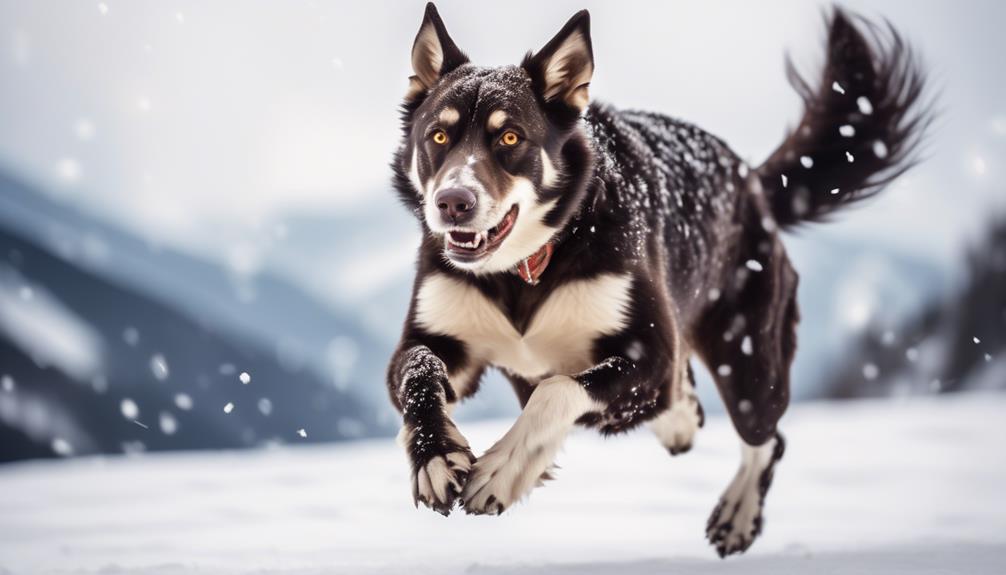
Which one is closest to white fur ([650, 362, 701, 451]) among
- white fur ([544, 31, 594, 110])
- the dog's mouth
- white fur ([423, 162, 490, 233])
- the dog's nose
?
white fur ([544, 31, 594, 110])

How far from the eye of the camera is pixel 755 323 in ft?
16.0

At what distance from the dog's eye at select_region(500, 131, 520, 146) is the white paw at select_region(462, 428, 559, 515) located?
1.09 m

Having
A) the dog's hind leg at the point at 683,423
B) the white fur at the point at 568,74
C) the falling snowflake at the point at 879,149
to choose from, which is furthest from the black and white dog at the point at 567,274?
the falling snowflake at the point at 879,149

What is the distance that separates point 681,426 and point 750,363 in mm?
715

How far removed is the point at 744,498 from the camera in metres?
5.08

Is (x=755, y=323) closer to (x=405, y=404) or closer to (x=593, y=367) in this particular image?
(x=593, y=367)

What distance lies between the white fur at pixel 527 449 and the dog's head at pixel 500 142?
570 millimetres

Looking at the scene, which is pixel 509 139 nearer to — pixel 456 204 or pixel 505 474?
pixel 456 204

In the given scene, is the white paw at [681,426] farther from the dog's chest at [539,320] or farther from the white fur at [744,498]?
the dog's chest at [539,320]

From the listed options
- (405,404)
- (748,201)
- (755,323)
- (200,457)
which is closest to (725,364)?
(755,323)

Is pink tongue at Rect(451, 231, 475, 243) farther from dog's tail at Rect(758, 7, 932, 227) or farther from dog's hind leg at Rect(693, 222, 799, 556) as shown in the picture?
dog's tail at Rect(758, 7, 932, 227)

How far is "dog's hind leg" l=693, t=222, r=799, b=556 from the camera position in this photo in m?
4.90

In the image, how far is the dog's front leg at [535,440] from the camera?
125 inches

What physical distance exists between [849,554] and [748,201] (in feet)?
5.87
